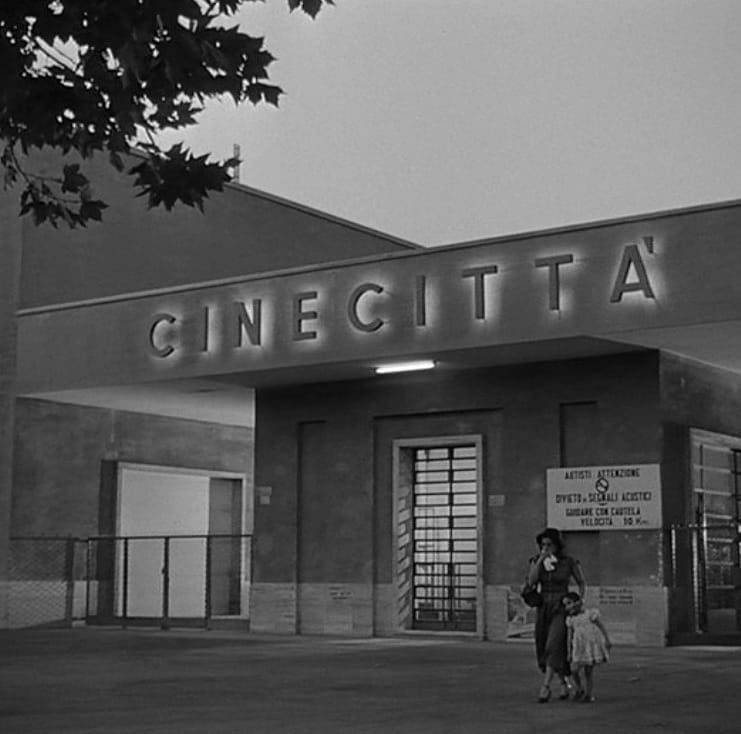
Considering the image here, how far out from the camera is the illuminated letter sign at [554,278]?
21188 millimetres

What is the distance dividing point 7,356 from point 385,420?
24.5ft

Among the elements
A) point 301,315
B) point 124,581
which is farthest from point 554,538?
point 124,581

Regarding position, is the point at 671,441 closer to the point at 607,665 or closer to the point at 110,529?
the point at 607,665

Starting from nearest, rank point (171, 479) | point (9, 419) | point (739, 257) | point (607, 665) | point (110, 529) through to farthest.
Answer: point (607, 665), point (739, 257), point (9, 419), point (110, 529), point (171, 479)

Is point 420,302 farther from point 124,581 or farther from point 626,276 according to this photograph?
point 124,581

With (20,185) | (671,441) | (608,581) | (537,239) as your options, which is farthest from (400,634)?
(20,185)

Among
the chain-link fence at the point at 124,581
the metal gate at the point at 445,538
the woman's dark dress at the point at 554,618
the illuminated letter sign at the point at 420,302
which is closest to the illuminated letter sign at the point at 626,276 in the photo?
the illuminated letter sign at the point at 420,302

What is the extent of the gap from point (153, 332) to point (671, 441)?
8.85m

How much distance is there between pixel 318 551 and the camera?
26.3 metres

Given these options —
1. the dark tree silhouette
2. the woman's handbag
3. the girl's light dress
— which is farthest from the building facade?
the dark tree silhouette

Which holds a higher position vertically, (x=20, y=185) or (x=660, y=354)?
(x=20, y=185)

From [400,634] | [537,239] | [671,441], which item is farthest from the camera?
[400,634]

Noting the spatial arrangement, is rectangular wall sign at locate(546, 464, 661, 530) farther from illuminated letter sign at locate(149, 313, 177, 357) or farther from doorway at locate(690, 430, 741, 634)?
illuminated letter sign at locate(149, 313, 177, 357)

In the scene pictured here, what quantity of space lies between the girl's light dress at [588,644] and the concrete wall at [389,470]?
28.9 ft
